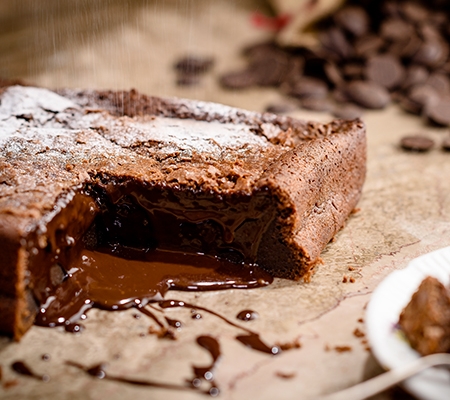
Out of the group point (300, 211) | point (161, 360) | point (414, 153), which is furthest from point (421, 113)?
point (161, 360)

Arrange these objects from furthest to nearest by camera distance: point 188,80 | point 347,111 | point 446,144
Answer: point 188,80 < point 347,111 < point 446,144

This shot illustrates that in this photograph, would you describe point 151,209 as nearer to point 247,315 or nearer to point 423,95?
point 247,315

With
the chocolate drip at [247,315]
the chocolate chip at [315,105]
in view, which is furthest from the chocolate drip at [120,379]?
the chocolate chip at [315,105]

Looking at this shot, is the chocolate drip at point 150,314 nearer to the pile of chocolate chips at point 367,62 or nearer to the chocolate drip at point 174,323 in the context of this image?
the chocolate drip at point 174,323

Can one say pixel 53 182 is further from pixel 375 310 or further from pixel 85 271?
pixel 375 310

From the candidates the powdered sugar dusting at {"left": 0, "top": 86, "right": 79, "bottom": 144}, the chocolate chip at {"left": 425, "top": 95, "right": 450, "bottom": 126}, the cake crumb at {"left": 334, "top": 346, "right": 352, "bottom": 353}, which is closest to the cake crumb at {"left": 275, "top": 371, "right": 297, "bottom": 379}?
the cake crumb at {"left": 334, "top": 346, "right": 352, "bottom": 353}

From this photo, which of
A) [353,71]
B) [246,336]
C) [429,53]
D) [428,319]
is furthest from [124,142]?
[429,53]
